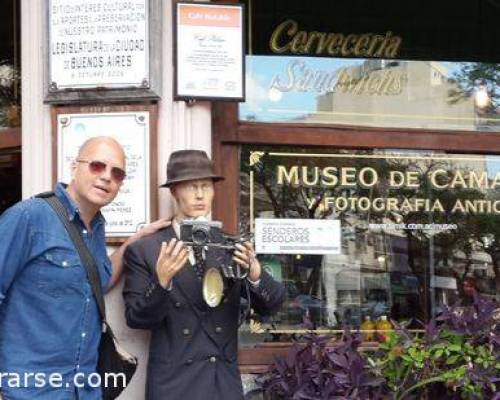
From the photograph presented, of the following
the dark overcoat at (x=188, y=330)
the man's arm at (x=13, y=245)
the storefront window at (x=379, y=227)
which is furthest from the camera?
the storefront window at (x=379, y=227)

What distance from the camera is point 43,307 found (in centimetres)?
297

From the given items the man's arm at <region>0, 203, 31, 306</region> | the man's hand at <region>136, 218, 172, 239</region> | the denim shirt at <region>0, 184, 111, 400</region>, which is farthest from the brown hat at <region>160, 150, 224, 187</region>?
the man's arm at <region>0, 203, 31, 306</region>

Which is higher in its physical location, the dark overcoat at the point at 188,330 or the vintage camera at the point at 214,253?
the vintage camera at the point at 214,253

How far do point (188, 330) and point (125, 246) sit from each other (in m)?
0.55

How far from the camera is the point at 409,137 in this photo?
183 inches

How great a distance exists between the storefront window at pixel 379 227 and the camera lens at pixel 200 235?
1.18m

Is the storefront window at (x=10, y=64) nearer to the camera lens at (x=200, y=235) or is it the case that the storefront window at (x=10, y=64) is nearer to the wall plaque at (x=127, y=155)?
the wall plaque at (x=127, y=155)

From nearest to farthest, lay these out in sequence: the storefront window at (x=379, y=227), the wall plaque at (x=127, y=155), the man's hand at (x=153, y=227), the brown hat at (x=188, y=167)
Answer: the brown hat at (x=188, y=167), the man's hand at (x=153, y=227), the wall plaque at (x=127, y=155), the storefront window at (x=379, y=227)

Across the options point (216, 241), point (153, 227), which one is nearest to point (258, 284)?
point (216, 241)

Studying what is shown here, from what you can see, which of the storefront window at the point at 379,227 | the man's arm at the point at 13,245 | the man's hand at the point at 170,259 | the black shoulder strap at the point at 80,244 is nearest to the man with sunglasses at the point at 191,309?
the man's hand at the point at 170,259

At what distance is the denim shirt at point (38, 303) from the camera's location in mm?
2936

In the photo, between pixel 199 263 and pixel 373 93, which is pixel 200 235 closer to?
pixel 199 263

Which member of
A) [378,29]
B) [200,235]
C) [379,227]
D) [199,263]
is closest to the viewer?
[200,235]

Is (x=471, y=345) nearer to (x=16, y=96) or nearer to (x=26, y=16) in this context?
(x=26, y=16)
